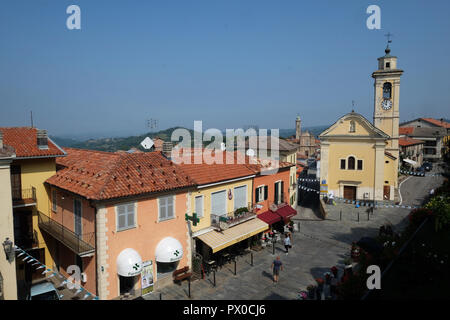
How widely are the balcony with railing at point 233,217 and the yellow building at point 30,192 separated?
32.6 ft

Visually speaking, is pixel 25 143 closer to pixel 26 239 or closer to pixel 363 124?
pixel 26 239

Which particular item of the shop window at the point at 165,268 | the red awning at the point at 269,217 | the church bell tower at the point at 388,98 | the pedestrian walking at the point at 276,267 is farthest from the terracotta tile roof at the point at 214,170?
the church bell tower at the point at 388,98

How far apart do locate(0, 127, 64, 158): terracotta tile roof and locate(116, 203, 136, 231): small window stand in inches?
251

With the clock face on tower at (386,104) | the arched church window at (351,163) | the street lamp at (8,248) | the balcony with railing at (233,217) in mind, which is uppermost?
the clock face on tower at (386,104)

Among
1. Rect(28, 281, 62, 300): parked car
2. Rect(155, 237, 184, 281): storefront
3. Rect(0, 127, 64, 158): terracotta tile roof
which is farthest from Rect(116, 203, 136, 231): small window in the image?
Rect(0, 127, 64, 158): terracotta tile roof

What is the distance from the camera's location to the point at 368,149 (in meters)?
35.6

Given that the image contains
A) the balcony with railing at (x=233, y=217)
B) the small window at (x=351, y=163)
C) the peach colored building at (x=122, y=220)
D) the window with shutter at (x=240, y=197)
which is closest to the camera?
the peach colored building at (x=122, y=220)

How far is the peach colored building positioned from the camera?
1444 cm

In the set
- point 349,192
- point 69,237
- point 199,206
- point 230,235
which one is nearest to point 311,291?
point 230,235

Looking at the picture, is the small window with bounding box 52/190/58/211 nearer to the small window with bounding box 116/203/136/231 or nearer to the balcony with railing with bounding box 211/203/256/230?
the small window with bounding box 116/203/136/231

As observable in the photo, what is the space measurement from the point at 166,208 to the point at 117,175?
10.1 feet

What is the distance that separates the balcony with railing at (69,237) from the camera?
47.4 feet

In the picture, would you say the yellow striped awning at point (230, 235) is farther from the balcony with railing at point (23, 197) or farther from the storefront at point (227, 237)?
the balcony with railing at point (23, 197)
